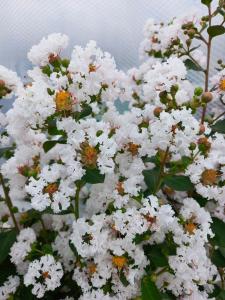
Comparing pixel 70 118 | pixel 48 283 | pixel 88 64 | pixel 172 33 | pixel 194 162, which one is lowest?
pixel 48 283

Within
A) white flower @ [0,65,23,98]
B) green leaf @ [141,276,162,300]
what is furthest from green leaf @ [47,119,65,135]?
green leaf @ [141,276,162,300]

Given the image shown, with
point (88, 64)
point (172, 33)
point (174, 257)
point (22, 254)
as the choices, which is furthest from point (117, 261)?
point (172, 33)

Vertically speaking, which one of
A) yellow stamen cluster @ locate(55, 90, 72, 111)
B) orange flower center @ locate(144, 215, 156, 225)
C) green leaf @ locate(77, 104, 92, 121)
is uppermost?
yellow stamen cluster @ locate(55, 90, 72, 111)

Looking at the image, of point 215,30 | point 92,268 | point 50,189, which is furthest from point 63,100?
point 215,30

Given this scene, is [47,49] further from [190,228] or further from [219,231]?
[219,231]

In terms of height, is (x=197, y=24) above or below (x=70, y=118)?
above

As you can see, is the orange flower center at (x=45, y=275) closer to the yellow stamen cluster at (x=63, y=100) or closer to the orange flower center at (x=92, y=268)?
the orange flower center at (x=92, y=268)

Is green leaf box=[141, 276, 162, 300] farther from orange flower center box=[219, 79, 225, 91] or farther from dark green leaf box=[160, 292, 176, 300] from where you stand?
orange flower center box=[219, 79, 225, 91]

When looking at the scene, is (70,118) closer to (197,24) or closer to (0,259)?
(0,259)
